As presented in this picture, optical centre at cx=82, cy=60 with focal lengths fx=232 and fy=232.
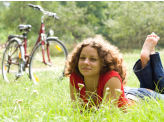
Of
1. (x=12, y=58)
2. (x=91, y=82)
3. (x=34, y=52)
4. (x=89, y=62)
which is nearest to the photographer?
(x=89, y=62)

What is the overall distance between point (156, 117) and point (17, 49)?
370 cm

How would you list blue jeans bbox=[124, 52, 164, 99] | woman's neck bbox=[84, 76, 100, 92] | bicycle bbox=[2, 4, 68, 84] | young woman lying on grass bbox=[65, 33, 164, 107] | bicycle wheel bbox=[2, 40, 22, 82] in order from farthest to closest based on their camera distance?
bicycle wheel bbox=[2, 40, 22, 82], bicycle bbox=[2, 4, 68, 84], blue jeans bbox=[124, 52, 164, 99], woman's neck bbox=[84, 76, 100, 92], young woman lying on grass bbox=[65, 33, 164, 107]

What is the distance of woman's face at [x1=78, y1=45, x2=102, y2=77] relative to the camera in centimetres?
215

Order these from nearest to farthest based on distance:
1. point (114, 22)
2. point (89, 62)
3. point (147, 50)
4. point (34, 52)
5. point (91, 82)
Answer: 1. point (89, 62)
2. point (91, 82)
3. point (147, 50)
4. point (34, 52)
5. point (114, 22)

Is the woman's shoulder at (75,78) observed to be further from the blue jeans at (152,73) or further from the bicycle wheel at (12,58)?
the bicycle wheel at (12,58)

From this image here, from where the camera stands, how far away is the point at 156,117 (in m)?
1.70

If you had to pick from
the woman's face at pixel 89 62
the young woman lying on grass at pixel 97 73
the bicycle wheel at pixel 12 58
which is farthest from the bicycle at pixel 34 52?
the woman's face at pixel 89 62

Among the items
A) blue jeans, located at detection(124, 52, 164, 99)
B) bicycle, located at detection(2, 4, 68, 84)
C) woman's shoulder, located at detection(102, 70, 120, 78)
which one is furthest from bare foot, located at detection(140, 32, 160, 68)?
bicycle, located at detection(2, 4, 68, 84)

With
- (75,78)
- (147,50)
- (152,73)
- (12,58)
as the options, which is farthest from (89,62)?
(12,58)

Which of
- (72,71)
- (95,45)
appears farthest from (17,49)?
(95,45)

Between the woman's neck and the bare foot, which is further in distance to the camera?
the bare foot

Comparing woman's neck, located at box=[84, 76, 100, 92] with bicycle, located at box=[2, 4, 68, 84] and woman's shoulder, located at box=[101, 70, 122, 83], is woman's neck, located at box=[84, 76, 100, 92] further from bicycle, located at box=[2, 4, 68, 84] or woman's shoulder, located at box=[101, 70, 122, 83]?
bicycle, located at box=[2, 4, 68, 84]

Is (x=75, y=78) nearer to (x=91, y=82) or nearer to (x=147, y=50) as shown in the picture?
(x=91, y=82)

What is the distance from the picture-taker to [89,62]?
7.06ft
